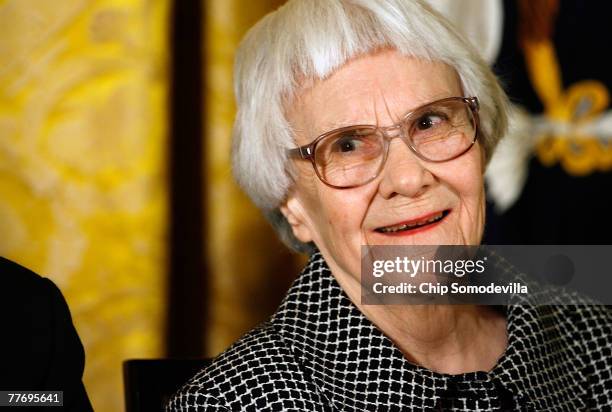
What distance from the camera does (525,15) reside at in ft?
8.34

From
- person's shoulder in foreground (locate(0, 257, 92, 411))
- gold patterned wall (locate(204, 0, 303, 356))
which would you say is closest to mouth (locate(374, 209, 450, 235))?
person's shoulder in foreground (locate(0, 257, 92, 411))

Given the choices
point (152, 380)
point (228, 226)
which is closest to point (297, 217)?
point (152, 380)

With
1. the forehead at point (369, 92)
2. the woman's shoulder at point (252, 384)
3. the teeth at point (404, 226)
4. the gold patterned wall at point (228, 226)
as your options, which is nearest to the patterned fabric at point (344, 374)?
the woman's shoulder at point (252, 384)

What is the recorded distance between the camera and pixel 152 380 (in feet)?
5.34

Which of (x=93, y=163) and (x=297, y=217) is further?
(x=93, y=163)

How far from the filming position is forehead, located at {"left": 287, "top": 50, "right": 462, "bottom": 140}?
5.10 ft

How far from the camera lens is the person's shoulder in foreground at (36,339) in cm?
130

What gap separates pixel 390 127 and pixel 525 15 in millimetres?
1165

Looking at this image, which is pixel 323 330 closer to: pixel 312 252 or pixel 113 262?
pixel 312 252

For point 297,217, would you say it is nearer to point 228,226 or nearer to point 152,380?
point 152,380

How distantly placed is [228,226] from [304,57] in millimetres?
882

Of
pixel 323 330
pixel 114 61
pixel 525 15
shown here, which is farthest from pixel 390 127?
pixel 525 15

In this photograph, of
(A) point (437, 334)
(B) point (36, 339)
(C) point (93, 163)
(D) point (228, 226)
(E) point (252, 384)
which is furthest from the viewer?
(D) point (228, 226)

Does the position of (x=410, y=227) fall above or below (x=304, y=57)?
below
